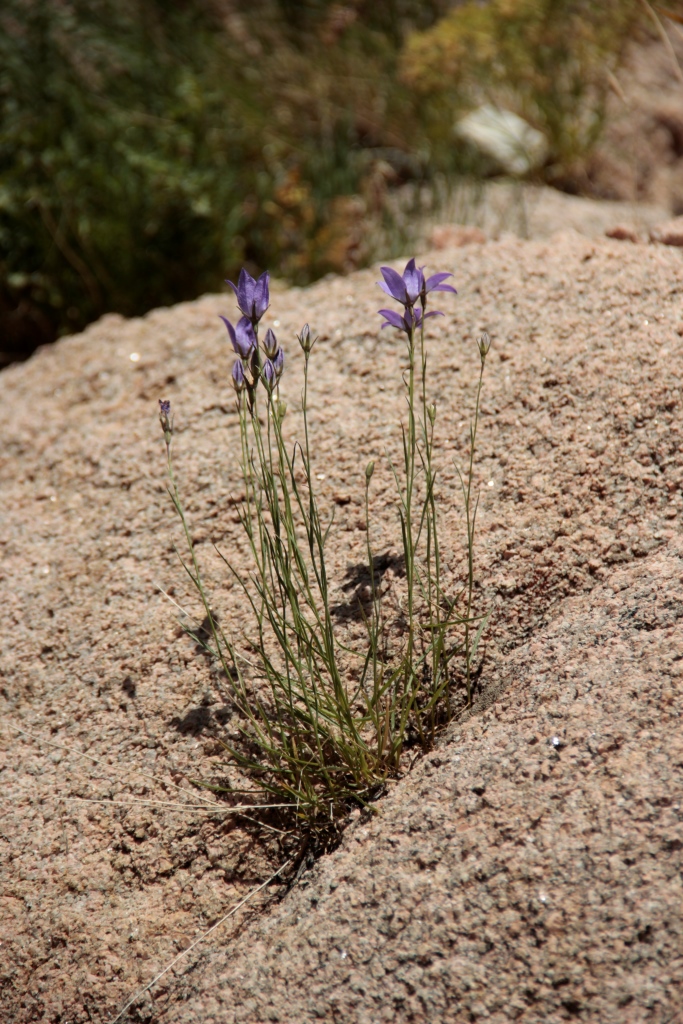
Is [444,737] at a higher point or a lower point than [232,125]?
lower

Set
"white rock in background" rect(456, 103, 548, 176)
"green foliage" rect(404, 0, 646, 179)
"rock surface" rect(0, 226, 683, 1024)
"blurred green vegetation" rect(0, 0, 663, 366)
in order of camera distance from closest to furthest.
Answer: "rock surface" rect(0, 226, 683, 1024)
"blurred green vegetation" rect(0, 0, 663, 366)
"green foliage" rect(404, 0, 646, 179)
"white rock in background" rect(456, 103, 548, 176)

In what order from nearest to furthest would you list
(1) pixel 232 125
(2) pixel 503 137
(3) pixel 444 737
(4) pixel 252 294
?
(4) pixel 252 294, (3) pixel 444 737, (1) pixel 232 125, (2) pixel 503 137

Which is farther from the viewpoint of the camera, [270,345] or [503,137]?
[503,137]

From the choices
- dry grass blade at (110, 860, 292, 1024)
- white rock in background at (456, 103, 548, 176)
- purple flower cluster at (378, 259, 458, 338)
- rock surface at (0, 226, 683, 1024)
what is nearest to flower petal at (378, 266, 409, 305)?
purple flower cluster at (378, 259, 458, 338)

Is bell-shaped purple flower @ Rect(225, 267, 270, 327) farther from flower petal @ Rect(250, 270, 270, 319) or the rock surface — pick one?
the rock surface

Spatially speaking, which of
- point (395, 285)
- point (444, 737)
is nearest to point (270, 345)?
point (395, 285)

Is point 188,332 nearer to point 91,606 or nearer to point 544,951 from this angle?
point 91,606

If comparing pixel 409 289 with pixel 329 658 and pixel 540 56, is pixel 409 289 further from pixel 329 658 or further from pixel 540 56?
pixel 540 56
